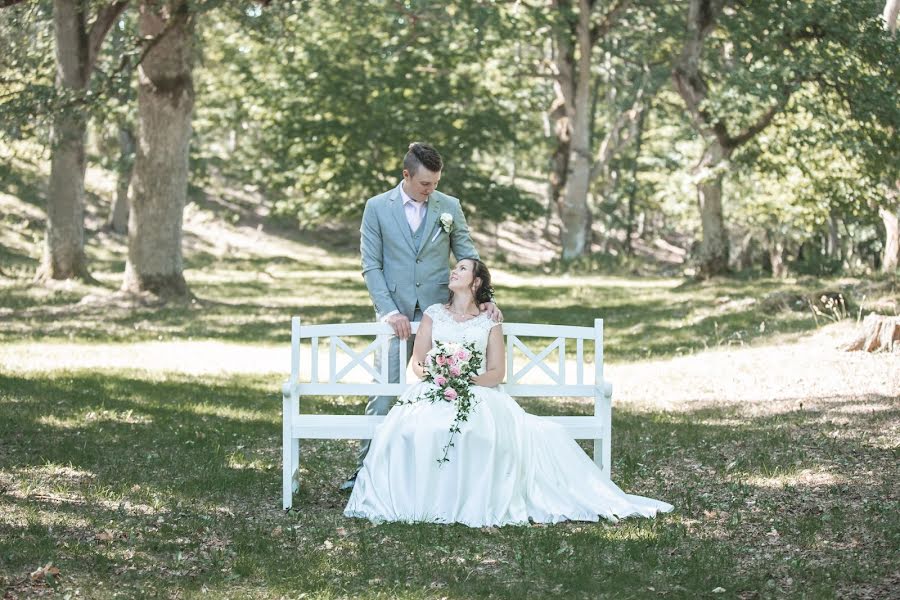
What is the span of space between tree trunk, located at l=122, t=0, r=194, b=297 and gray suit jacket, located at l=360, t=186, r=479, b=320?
511 inches

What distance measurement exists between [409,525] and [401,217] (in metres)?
2.16

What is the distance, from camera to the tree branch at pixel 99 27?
22.6 metres

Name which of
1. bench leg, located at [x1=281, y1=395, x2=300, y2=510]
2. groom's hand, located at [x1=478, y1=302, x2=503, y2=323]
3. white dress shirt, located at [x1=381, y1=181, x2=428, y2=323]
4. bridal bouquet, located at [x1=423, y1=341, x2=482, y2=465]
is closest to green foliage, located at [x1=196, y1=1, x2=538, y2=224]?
white dress shirt, located at [x1=381, y1=181, x2=428, y2=323]

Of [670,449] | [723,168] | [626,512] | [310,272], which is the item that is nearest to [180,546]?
[626,512]

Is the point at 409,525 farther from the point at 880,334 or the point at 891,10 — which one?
the point at 891,10

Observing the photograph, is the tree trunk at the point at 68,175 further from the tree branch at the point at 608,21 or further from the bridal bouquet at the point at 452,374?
the bridal bouquet at the point at 452,374

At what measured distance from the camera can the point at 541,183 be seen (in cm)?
7075

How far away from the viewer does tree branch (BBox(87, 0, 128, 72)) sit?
22609mm

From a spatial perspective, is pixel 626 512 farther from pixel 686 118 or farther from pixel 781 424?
pixel 686 118

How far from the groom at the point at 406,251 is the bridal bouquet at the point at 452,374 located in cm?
45

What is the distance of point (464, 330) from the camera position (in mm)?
7746

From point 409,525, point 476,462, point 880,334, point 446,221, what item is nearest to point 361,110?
point 880,334

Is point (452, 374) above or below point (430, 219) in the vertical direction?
below

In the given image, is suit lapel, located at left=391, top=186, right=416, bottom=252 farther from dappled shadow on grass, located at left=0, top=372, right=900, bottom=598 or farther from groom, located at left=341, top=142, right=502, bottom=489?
dappled shadow on grass, located at left=0, top=372, right=900, bottom=598
